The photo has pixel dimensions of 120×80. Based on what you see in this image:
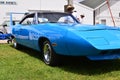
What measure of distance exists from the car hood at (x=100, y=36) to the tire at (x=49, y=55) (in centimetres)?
79

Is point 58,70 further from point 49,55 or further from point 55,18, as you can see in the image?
point 55,18

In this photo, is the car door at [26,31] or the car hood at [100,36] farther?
the car door at [26,31]

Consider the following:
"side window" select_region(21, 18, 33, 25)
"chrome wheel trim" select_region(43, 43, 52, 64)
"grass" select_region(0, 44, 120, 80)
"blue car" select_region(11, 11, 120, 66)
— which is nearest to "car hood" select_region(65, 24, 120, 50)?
"blue car" select_region(11, 11, 120, 66)

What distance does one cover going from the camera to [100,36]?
20.7ft

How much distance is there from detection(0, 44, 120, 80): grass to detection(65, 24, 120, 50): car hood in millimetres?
583

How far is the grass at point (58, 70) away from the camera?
597 centimetres

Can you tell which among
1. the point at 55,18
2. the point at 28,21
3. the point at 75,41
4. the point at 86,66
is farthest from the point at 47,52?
the point at 28,21

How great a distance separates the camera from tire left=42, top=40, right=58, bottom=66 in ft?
22.5

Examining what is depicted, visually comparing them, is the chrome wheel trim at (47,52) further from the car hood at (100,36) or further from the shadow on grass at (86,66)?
the car hood at (100,36)

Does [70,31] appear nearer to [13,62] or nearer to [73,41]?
[73,41]

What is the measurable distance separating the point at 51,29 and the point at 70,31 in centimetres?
72

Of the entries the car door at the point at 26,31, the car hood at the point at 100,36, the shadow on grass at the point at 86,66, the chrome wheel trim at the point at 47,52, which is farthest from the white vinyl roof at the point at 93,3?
the car hood at the point at 100,36

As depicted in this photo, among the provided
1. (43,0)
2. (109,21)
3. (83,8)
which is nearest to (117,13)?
(109,21)

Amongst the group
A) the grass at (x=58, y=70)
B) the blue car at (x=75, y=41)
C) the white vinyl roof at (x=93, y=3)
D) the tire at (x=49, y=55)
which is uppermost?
the white vinyl roof at (x=93, y=3)
